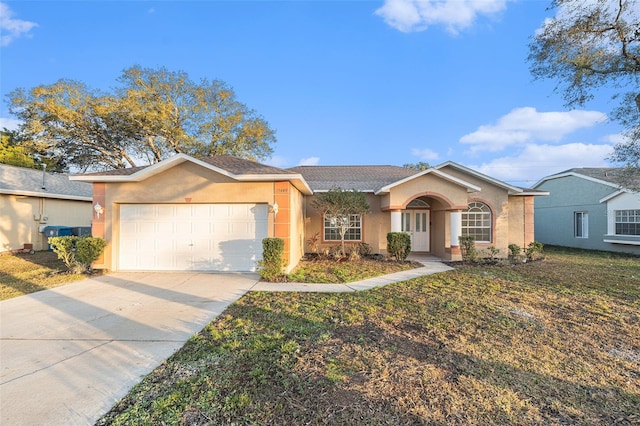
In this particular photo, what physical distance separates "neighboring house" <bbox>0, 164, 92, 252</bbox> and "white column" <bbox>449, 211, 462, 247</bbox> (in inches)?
765

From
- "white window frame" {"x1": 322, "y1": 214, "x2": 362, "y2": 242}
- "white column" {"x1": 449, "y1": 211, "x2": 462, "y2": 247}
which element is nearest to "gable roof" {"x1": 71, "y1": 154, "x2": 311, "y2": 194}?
"white window frame" {"x1": 322, "y1": 214, "x2": 362, "y2": 242}

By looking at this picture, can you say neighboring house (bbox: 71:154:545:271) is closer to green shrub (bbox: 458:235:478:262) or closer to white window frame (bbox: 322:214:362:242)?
white window frame (bbox: 322:214:362:242)

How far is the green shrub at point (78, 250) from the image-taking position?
9062 mm

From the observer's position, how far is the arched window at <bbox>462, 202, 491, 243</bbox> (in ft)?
45.1

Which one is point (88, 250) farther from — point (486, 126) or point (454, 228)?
point (486, 126)

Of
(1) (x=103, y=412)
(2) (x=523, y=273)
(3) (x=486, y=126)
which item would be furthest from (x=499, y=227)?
(1) (x=103, y=412)

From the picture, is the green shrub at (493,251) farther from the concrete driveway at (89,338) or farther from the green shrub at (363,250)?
the concrete driveway at (89,338)

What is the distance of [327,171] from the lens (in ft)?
57.8

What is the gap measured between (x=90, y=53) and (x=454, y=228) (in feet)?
61.5

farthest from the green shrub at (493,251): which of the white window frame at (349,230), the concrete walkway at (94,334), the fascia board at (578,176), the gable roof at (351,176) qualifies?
the fascia board at (578,176)

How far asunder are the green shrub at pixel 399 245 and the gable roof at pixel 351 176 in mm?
2747

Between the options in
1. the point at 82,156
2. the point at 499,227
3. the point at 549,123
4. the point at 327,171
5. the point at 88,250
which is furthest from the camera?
the point at 82,156

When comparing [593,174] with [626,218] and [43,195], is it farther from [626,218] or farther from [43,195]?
[43,195]

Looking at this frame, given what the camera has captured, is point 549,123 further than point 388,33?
Yes
